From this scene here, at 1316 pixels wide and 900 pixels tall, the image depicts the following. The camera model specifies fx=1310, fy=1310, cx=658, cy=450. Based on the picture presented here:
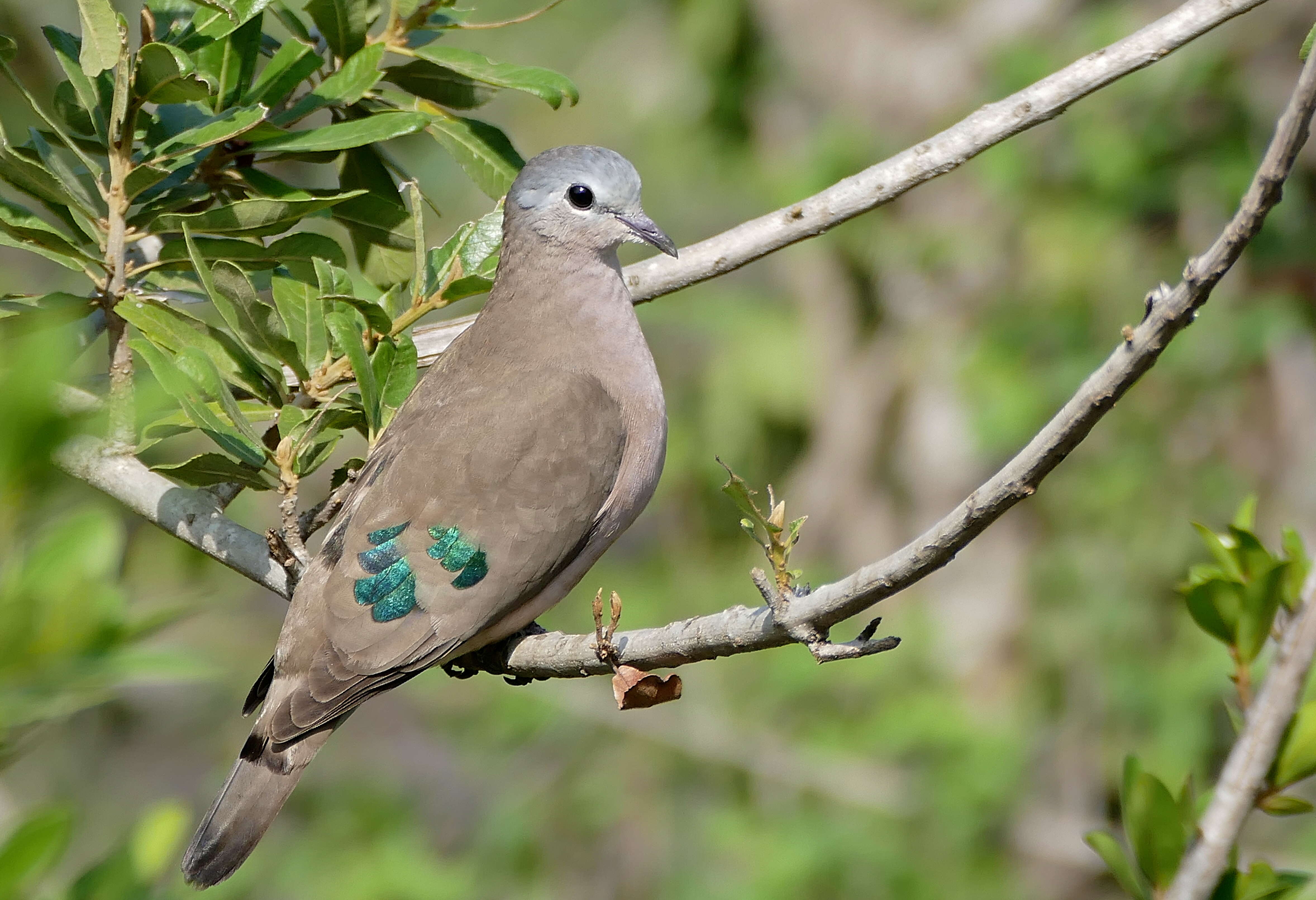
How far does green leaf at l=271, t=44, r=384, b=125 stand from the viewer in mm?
2629

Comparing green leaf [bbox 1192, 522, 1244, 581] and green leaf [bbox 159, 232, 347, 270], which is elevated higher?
green leaf [bbox 159, 232, 347, 270]

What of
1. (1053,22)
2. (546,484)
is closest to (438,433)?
(546,484)

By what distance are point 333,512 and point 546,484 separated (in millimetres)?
472

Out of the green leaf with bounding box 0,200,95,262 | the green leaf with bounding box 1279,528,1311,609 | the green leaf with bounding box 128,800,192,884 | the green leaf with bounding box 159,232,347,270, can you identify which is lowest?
the green leaf with bounding box 128,800,192,884

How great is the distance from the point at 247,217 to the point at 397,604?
85 cm

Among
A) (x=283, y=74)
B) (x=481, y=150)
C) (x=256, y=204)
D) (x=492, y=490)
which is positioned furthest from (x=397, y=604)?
(x=283, y=74)

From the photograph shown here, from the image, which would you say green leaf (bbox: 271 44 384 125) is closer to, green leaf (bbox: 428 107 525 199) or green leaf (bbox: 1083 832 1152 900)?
green leaf (bbox: 428 107 525 199)

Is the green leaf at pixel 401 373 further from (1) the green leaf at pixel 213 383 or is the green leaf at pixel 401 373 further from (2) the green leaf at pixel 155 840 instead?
(2) the green leaf at pixel 155 840

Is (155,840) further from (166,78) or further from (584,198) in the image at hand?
(584,198)

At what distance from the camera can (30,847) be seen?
Result: 1.59 meters

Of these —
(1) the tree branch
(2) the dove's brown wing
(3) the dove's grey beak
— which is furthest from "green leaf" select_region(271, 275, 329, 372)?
(3) the dove's grey beak

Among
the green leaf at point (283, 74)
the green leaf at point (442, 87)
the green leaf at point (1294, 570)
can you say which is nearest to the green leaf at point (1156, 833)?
the green leaf at point (1294, 570)

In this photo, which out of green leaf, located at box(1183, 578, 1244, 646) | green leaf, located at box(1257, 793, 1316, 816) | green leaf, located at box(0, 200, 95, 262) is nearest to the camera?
green leaf, located at box(1257, 793, 1316, 816)

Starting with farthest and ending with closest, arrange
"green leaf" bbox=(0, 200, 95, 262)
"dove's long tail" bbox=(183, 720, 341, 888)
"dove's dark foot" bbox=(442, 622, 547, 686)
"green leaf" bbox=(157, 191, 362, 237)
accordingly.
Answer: "dove's dark foot" bbox=(442, 622, 547, 686) < "dove's long tail" bbox=(183, 720, 341, 888) < "green leaf" bbox=(157, 191, 362, 237) < "green leaf" bbox=(0, 200, 95, 262)
